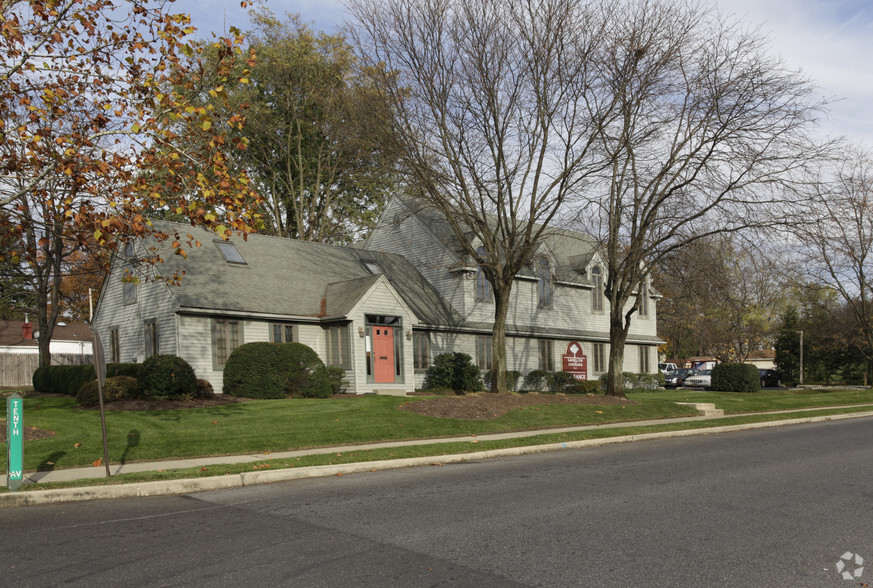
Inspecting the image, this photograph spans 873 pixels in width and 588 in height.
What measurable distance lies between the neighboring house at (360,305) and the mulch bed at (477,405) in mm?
5380

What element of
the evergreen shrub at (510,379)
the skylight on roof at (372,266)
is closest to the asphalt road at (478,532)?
the evergreen shrub at (510,379)

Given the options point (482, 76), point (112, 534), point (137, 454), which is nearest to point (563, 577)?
point (112, 534)

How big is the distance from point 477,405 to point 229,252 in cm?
1307

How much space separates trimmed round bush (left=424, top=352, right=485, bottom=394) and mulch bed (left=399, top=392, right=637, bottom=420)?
19.8 feet

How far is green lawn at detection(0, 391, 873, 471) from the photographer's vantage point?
13.0 meters

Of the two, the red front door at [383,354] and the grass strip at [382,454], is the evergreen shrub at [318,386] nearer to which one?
the red front door at [383,354]

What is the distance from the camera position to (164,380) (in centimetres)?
2025

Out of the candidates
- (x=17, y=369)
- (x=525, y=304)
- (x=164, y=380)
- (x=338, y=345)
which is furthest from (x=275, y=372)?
(x=17, y=369)

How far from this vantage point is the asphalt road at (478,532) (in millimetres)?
5910

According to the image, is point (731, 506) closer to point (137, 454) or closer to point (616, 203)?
point (137, 454)

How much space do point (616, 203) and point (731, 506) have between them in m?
17.9

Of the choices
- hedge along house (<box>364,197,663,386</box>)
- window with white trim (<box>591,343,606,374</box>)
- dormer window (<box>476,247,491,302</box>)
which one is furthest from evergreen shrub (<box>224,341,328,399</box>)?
window with white trim (<box>591,343,606,374</box>)

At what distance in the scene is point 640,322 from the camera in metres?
41.2

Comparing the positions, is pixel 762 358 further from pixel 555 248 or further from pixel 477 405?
pixel 477 405
